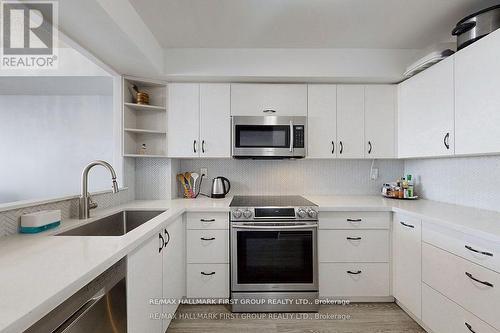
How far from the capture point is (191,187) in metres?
2.79

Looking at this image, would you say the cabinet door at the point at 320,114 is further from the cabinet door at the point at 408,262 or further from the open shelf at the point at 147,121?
the open shelf at the point at 147,121

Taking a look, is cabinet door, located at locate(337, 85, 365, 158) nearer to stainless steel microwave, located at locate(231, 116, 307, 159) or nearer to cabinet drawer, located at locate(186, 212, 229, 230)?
stainless steel microwave, located at locate(231, 116, 307, 159)

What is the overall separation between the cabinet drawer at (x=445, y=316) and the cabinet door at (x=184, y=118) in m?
2.20

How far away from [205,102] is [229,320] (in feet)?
6.44

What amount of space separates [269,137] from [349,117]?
85 centimetres

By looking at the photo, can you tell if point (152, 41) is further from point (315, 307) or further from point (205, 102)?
point (315, 307)

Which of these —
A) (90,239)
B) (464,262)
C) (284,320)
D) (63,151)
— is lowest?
(284,320)

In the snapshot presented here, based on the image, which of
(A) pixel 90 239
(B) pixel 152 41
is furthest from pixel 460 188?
(B) pixel 152 41

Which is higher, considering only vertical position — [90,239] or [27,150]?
[27,150]

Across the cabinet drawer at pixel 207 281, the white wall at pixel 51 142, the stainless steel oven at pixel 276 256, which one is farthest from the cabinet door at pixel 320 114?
the white wall at pixel 51 142

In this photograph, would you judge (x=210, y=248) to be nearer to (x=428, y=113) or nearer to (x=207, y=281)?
(x=207, y=281)

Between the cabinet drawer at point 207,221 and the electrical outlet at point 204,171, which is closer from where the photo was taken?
the cabinet drawer at point 207,221

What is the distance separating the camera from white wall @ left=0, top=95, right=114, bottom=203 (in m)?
3.37

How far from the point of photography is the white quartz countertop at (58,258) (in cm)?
65
